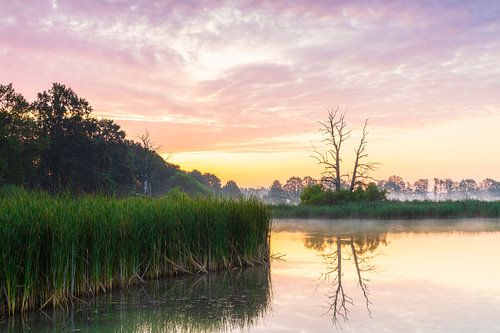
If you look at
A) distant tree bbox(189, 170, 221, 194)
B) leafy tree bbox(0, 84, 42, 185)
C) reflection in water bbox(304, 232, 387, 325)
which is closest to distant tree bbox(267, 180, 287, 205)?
distant tree bbox(189, 170, 221, 194)

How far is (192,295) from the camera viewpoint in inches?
374

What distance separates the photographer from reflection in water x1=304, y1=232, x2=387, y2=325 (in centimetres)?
885

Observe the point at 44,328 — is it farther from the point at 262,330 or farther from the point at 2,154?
the point at 2,154

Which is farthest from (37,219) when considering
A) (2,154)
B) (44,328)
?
(2,154)

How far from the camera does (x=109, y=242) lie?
31.1 ft

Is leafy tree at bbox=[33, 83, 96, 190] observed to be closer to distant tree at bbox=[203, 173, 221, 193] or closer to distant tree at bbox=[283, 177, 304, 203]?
distant tree at bbox=[203, 173, 221, 193]

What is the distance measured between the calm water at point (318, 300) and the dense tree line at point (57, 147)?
2302 centimetres

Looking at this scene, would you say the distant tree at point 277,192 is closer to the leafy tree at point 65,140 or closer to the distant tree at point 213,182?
the distant tree at point 213,182

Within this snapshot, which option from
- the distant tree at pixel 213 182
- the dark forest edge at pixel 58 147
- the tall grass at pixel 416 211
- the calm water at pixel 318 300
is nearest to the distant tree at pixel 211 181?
the distant tree at pixel 213 182

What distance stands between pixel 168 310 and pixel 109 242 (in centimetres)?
192

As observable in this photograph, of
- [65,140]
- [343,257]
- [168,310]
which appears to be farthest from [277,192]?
[168,310]

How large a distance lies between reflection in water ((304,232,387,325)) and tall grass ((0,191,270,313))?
2.25 metres

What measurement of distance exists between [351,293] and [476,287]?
7.74 ft

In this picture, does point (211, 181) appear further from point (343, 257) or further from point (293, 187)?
point (343, 257)
